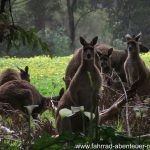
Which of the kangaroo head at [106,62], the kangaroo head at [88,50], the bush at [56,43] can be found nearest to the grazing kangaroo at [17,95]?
the kangaroo head at [88,50]

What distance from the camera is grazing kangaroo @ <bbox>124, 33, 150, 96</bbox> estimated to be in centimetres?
886

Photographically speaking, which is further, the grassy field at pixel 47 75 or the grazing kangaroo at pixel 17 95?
→ the grassy field at pixel 47 75

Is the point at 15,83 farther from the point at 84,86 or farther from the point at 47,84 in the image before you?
the point at 47,84

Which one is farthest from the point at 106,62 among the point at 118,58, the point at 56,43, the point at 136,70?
the point at 56,43

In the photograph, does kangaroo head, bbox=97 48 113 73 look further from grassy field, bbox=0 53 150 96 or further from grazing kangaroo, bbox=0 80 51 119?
grassy field, bbox=0 53 150 96

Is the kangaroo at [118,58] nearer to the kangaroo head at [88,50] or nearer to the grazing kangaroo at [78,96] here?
the kangaroo head at [88,50]

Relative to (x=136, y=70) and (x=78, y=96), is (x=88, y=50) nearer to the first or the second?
(x=78, y=96)

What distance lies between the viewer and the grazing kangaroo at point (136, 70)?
886 cm

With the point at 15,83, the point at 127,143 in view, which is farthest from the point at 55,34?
the point at 127,143

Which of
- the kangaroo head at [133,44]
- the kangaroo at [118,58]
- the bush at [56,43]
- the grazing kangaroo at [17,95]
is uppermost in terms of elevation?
the kangaroo head at [133,44]

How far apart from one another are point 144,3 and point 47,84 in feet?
106

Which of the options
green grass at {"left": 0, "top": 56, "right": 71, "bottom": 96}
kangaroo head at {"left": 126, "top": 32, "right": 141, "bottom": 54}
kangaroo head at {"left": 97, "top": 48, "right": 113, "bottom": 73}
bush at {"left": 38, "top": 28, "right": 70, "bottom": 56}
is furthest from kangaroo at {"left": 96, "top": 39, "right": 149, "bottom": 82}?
bush at {"left": 38, "top": 28, "right": 70, "bottom": 56}

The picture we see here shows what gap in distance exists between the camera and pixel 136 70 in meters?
9.93

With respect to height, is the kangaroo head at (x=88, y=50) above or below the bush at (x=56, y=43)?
above
